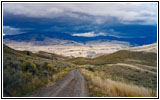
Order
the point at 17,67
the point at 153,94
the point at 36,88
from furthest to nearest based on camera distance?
the point at 17,67 → the point at 36,88 → the point at 153,94

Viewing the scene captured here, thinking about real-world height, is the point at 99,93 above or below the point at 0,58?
below

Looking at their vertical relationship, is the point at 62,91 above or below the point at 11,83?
below

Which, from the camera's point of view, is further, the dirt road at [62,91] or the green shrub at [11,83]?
the dirt road at [62,91]

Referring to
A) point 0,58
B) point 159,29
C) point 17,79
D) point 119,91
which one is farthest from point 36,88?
point 159,29

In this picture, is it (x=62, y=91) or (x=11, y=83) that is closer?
(x=11, y=83)

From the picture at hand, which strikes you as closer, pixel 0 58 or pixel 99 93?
pixel 0 58

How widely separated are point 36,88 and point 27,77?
103 centimetres

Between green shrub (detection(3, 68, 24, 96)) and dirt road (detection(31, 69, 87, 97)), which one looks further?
dirt road (detection(31, 69, 87, 97))

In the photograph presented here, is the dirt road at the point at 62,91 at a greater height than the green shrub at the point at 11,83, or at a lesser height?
lesser

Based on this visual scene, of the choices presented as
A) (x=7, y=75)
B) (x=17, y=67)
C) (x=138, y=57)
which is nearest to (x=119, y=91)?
(x=7, y=75)

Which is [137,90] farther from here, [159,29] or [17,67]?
[17,67]

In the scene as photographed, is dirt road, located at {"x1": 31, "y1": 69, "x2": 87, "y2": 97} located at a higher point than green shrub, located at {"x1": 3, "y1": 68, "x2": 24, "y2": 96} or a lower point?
lower

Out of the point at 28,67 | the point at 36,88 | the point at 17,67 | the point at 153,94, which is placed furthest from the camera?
the point at 28,67

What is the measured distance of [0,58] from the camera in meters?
11.5
